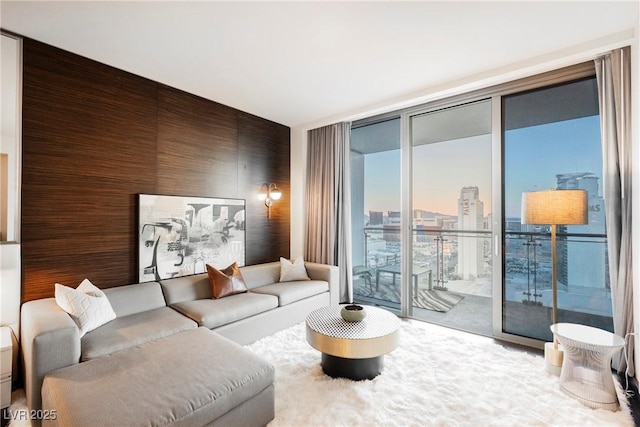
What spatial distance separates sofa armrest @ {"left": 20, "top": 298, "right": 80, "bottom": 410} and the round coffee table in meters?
1.60

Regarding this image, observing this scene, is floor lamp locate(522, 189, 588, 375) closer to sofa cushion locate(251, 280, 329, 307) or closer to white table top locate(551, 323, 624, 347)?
white table top locate(551, 323, 624, 347)

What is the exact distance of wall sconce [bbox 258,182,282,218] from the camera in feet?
14.3

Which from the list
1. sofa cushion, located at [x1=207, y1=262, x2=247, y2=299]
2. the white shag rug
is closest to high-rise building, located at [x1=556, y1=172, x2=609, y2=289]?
the white shag rug

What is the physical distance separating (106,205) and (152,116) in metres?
1.06

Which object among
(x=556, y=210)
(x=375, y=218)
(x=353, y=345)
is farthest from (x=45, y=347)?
(x=556, y=210)

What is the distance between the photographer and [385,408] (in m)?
1.93

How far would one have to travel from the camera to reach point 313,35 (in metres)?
2.35

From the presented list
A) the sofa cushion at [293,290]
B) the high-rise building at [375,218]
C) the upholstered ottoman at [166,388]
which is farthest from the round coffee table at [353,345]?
the high-rise building at [375,218]

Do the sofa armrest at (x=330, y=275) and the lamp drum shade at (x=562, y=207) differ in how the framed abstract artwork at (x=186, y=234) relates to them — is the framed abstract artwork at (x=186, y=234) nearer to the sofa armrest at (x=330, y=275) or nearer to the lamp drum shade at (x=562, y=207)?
the sofa armrest at (x=330, y=275)

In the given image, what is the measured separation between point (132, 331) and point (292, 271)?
204 cm

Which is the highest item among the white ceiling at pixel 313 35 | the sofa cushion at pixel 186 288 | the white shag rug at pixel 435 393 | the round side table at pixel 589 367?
the white ceiling at pixel 313 35

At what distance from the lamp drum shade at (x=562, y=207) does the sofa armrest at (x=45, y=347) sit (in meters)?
3.50

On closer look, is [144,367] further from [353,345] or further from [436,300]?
[436,300]

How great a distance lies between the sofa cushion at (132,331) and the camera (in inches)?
79.1
